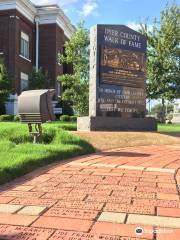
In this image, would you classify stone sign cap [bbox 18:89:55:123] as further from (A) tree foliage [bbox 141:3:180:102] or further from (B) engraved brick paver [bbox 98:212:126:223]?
(A) tree foliage [bbox 141:3:180:102]

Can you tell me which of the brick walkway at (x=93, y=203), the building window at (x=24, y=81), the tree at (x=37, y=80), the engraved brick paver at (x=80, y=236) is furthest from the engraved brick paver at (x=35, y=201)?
the building window at (x=24, y=81)

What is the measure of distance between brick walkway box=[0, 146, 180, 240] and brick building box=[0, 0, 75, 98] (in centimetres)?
2497

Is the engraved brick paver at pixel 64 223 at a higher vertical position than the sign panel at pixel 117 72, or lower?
lower

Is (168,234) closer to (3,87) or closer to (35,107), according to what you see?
(35,107)

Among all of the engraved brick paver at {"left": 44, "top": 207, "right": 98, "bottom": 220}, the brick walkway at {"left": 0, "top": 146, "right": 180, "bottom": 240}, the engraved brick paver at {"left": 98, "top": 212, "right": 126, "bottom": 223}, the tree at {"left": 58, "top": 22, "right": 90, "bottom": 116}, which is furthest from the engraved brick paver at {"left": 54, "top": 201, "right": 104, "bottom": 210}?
the tree at {"left": 58, "top": 22, "right": 90, "bottom": 116}

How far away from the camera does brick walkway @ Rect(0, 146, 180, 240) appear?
12.3 ft

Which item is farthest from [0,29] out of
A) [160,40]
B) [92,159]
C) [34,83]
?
[92,159]

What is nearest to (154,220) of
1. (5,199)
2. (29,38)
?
(5,199)

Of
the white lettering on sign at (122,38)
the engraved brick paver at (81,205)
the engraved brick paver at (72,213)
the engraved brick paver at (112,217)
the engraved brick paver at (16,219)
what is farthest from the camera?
the white lettering on sign at (122,38)

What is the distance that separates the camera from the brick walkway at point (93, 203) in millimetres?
3764

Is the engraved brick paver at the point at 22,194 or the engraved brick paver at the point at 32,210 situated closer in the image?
the engraved brick paver at the point at 32,210

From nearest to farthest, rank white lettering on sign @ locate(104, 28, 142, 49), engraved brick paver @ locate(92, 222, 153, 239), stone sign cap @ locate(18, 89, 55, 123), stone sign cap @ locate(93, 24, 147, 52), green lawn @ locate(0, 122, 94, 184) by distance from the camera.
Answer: engraved brick paver @ locate(92, 222, 153, 239)
green lawn @ locate(0, 122, 94, 184)
stone sign cap @ locate(18, 89, 55, 123)
stone sign cap @ locate(93, 24, 147, 52)
white lettering on sign @ locate(104, 28, 142, 49)

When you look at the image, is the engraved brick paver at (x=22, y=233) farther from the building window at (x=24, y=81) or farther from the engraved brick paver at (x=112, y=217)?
the building window at (x=24, y=81)

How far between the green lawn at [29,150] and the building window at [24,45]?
23543 mm
